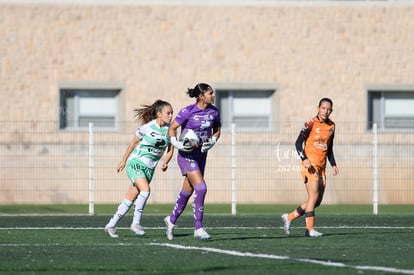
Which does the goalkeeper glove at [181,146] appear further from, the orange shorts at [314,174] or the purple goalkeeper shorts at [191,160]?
the orange shorts at [314,174]

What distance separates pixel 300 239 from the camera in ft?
54.2

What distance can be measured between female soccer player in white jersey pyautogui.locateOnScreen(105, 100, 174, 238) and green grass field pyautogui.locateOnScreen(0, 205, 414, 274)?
33cm

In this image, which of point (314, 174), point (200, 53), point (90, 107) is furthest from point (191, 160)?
point (90, 107)

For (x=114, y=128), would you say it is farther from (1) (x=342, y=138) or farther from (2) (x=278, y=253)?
(2) (x=278, y=253)

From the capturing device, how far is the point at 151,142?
17359mm

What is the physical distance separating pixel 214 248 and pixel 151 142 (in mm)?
3191

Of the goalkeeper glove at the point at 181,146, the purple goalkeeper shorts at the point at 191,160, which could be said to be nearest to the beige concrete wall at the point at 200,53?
the purple goalkeeper shorts at the point at 191,160

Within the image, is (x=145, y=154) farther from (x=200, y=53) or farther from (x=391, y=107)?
(x=391, y=107)

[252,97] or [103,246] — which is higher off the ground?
[252,97]

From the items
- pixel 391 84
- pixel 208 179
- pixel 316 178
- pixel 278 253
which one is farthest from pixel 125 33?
pixel 278 253

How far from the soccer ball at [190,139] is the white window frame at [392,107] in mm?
18368

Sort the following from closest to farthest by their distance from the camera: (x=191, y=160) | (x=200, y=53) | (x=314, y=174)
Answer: (x=191, y=160)
(x=314, y=174)
(x=200, y=53)

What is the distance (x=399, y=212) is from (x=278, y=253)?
549 inches

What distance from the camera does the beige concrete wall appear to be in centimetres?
3272
